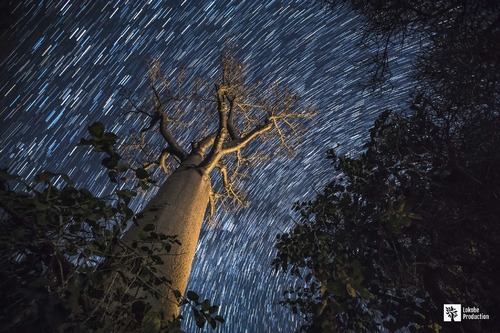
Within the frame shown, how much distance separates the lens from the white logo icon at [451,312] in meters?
1.77

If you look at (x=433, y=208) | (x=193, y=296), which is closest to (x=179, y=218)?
(x=193, y=296)

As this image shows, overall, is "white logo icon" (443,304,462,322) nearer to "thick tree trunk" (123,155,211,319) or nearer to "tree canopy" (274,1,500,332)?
"tree canopy" (274,1,500,332)

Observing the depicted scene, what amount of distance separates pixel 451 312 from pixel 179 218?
2.08 m

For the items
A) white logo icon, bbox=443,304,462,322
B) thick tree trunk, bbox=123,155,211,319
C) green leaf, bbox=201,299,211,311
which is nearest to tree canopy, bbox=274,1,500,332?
white logo icon, bbox=443,304,462,322

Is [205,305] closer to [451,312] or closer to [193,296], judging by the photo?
[193,296]

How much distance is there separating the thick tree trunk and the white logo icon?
68.3 inches

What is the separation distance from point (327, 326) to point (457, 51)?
2.05 metres

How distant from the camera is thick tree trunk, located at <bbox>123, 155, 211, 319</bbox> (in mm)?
2076

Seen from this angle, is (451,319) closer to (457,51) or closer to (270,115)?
(457,51)

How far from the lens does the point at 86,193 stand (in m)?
0.99

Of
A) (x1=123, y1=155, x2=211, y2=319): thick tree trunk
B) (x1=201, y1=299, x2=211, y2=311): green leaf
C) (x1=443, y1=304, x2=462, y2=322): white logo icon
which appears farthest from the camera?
(x1=123, y1=155, x2=211, y2=319): thick tree trunk

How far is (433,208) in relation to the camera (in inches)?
82.1

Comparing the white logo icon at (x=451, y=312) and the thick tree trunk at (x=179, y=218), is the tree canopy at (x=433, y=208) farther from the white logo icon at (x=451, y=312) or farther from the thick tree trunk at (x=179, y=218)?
the thick tree trunk at (x=179, y=218)

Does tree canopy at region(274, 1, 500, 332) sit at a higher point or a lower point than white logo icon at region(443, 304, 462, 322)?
higher
